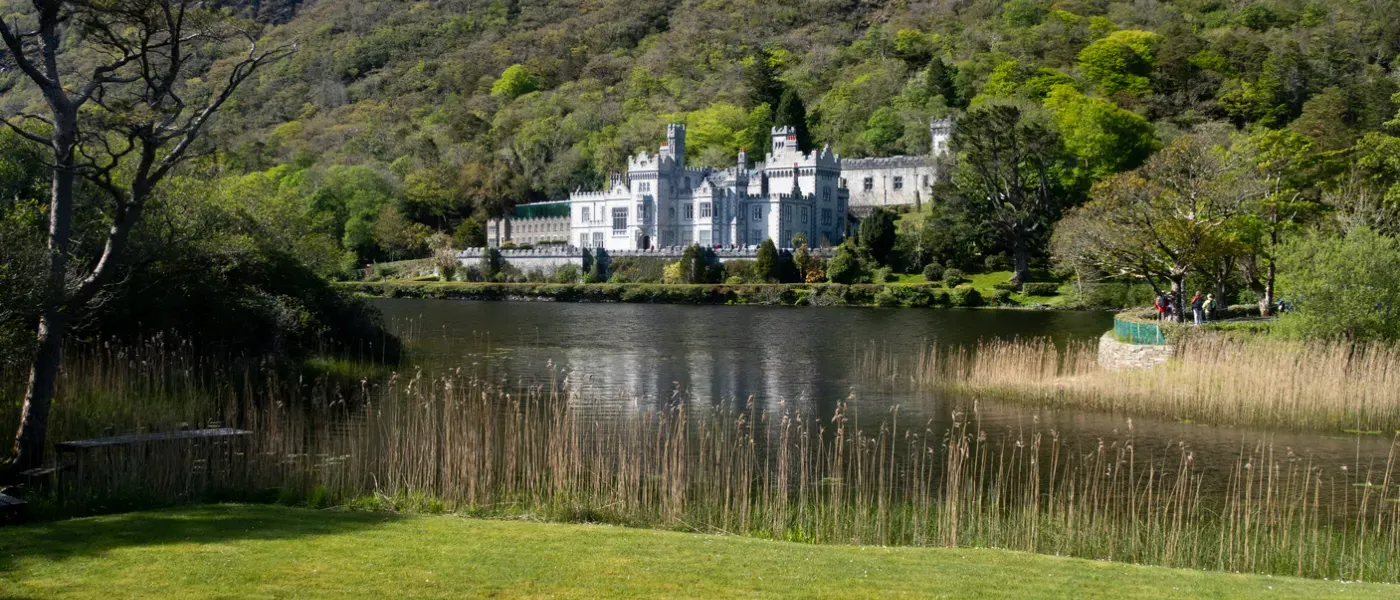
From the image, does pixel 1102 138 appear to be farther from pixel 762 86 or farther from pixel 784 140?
pixel 762 86

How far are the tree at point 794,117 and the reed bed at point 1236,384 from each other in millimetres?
71330

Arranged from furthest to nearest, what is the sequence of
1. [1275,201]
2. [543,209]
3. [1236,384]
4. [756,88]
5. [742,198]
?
[756,88] → [543,209] → [742,198] → [1275,201] → [1236,384]

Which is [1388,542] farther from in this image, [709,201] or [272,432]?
[709,201]

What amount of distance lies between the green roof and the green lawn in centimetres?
8435

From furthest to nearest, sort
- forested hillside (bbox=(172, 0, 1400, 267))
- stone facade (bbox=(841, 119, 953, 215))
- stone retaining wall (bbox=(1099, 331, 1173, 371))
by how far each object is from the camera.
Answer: forested hillside (bbox=(172, 0, 1400, 267)) → stone facade (bbox=(841, 119, 953, 215)) → stone retaining wall (bbox=(1099, 331, 1173, 371))

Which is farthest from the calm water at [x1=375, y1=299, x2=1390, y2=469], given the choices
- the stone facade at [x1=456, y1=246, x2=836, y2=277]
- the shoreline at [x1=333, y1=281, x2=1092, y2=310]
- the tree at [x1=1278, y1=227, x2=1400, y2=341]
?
the stone facade at [x1=456, y1=246, x2=836, y2=277]

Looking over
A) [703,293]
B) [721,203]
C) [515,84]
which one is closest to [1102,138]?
[721,203]

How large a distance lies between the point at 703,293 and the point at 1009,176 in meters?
19.7

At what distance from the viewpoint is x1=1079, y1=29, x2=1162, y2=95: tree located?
332ft

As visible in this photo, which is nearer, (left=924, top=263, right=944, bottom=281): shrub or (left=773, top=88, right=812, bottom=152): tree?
(left=924, top=263, right=944, bottom=281): shrub

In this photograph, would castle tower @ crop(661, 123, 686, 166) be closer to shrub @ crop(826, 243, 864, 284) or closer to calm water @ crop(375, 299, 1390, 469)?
shrub @ crop(826, 243, 864, 284)

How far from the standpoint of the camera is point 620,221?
8750cm

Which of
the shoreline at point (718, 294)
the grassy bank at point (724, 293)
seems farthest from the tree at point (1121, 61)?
the shoreline at point (718, 294)

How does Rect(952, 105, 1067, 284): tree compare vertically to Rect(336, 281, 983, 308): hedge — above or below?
above
